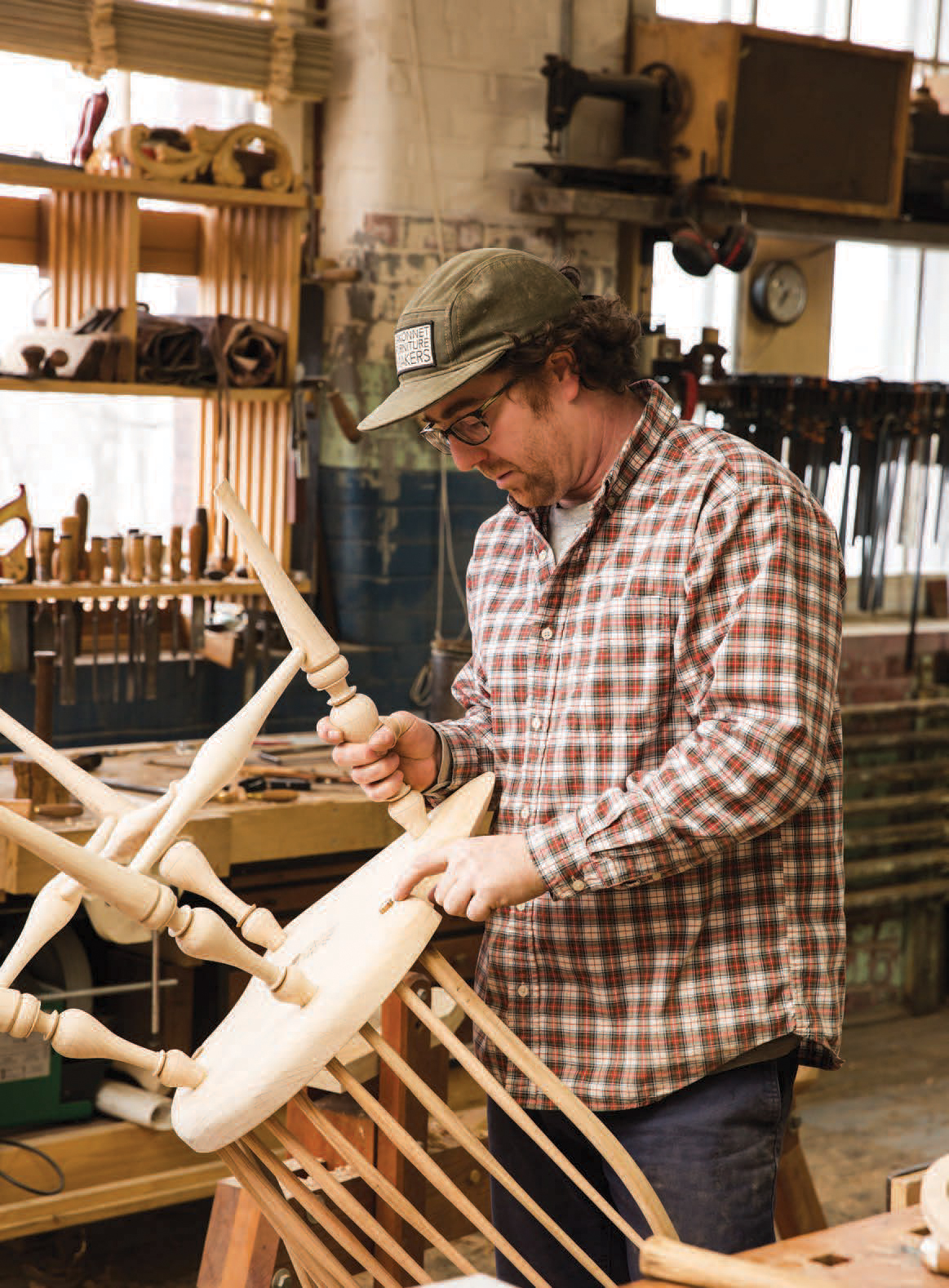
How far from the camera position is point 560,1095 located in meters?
1.57

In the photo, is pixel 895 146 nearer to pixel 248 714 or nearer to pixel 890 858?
pixel 890 858

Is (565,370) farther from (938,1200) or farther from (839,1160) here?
(839,1160)

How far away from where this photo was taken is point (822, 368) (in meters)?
5.61

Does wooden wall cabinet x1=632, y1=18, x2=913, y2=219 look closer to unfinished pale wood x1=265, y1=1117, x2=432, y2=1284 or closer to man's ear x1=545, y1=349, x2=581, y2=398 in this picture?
man's ear x1=545, y1=349, x2=581, y2=398

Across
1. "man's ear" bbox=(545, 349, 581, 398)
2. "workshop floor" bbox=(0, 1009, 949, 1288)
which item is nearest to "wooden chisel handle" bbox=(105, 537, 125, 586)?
"workshop floor" bbox=(0, 1009, 949, 1288)

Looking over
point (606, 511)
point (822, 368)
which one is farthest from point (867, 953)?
point (606, 511)

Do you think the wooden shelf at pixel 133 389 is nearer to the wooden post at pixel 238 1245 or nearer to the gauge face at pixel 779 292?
the gauge face at pixel 779 292

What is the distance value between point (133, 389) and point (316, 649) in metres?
2.42

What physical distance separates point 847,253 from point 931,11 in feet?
3.26

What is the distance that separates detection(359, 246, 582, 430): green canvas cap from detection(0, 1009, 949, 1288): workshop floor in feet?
7.28

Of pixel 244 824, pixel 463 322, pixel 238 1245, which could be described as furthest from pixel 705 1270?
pixel 244 824

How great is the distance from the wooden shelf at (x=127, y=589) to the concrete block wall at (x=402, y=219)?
0.39 metres

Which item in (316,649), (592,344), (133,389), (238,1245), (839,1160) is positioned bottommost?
(839,1160)

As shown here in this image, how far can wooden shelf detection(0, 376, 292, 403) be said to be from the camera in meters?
3.70
